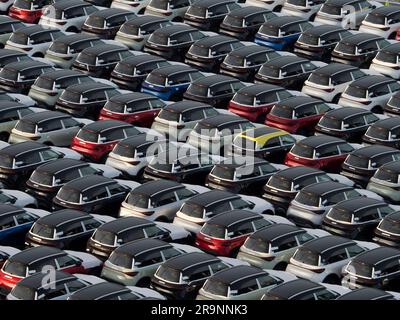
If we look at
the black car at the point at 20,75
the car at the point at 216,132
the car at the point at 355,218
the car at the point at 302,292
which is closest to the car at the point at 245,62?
the car at the point at 216,132

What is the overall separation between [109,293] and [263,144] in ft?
42.9

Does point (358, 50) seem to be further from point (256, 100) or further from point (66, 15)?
point (66, 15)

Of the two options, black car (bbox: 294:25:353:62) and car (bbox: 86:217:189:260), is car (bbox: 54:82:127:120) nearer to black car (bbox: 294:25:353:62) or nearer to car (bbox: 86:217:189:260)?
black car (bbox: 294:25:353:62)

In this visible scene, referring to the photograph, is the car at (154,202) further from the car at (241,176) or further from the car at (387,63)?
the car at (387,63)

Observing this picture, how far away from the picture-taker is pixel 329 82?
57.9 meters

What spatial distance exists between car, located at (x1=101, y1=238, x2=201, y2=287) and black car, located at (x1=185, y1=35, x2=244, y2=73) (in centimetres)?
1691

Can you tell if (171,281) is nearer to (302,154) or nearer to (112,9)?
(302,154)

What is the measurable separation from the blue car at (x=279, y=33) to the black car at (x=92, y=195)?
1478 centimetres

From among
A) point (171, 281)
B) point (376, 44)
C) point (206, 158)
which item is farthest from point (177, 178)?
point (376, 44)

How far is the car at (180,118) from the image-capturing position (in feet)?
180

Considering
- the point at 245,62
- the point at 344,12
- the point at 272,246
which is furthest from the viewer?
the point at 344,12

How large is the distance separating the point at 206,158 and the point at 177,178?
1435 millimetres

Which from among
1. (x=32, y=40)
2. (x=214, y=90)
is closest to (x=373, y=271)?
(x=214, y=90)

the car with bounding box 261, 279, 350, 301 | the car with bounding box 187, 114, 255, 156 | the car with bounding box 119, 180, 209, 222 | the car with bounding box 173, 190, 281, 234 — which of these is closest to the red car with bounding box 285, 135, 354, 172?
the car with bounding box 187, 114, 255, 156
